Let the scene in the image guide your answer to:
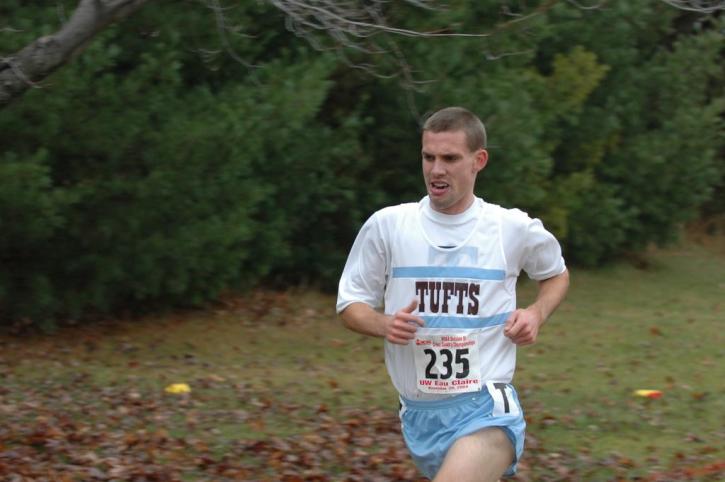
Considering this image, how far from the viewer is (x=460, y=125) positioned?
520 cm

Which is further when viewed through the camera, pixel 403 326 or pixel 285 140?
pixel 285 140

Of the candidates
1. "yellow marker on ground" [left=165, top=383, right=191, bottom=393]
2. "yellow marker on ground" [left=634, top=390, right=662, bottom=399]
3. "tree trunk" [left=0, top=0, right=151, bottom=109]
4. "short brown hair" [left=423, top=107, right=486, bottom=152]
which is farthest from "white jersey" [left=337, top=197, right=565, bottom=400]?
"yellow marker on ground" [left=634, top=390, right=662, bottom=399]

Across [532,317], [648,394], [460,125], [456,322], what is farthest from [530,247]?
[648,394]

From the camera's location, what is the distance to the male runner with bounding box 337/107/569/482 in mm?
5137

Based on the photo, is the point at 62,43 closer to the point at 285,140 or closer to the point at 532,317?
the point at 532,317

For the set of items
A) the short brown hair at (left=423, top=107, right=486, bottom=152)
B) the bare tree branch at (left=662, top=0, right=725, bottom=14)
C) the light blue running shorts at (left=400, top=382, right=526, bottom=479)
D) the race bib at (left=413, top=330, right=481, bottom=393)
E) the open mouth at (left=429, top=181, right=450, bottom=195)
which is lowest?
the light blue running shorts at (left=400, top=382, right=526, bottom=479)

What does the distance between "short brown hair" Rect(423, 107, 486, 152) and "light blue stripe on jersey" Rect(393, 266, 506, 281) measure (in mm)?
478

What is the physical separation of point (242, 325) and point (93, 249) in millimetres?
2299

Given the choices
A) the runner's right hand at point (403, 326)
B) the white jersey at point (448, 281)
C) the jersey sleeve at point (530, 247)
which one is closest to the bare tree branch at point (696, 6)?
the jersey sleeve at point (530, 247)

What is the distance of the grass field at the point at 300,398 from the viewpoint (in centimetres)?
857

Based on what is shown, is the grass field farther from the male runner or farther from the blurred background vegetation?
the male runner

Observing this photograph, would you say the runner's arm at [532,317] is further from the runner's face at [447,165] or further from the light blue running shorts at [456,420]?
the runner's face at [447,165]

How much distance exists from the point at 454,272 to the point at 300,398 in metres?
5.68

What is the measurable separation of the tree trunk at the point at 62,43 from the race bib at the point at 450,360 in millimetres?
3101
